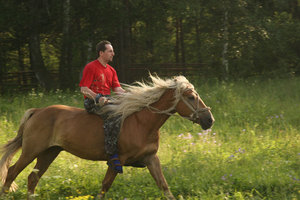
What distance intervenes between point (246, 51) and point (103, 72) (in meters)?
14.7

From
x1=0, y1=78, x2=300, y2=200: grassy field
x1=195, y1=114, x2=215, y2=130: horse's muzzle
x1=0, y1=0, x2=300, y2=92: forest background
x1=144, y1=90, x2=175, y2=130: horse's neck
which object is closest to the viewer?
x1=195, y1=114, x2=215, y2=130: horse's muzzle

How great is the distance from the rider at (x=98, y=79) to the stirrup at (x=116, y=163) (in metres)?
0.79

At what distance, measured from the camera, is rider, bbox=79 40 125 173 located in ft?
17.4

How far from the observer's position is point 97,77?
5.43m

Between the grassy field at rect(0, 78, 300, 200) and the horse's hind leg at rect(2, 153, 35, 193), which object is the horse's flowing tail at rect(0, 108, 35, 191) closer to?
the horse's hind leg at rect(2, 153, 35, 193)

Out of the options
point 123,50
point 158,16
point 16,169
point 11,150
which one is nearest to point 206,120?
point 16,169

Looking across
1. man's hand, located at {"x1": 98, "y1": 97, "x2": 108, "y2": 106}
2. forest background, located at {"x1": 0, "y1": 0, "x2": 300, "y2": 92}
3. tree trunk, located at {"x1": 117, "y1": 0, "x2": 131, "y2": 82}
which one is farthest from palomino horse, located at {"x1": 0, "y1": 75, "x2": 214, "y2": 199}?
tree trunk, located at {"x1": 117, "y1": 0, "x2": 131, "y2": 82}

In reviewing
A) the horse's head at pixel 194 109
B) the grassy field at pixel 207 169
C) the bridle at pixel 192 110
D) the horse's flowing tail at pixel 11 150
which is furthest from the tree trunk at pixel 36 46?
the horse's head at pixel 194 109

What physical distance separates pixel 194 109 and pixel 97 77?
5.00 feet

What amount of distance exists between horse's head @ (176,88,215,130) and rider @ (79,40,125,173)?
1.09 m

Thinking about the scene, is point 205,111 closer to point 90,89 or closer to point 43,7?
point 90,89

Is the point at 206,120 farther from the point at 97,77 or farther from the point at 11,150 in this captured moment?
the point at 11,150

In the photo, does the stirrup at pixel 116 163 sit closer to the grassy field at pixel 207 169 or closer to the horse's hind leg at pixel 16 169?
the grassy field at pixel 207 169

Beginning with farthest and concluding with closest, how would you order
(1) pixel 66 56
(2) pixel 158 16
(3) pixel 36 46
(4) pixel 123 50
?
(2) pixel 158 16 < (4) pixel 123 50 < (1) pixel 66 56 < (3) pixel 36 46
